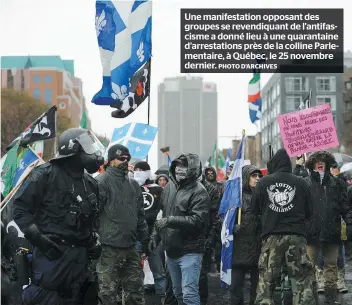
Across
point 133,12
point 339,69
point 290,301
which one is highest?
point 339,69

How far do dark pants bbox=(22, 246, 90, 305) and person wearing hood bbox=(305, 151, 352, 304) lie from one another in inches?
200

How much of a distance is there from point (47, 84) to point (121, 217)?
128 metres

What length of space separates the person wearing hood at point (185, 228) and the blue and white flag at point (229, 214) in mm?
803

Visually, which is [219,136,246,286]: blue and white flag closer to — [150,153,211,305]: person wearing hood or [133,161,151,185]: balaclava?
[150,153,211,305]: person wearing hood

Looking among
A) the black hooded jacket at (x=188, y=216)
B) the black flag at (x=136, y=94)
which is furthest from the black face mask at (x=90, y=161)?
the black flag at (x=136, y=94)

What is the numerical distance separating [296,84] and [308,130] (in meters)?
113

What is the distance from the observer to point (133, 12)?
12625mm

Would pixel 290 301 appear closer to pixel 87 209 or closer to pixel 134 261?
pixel 134 261

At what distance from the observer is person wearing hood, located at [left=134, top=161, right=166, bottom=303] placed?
434 inches

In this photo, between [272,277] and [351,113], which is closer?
[272,277]

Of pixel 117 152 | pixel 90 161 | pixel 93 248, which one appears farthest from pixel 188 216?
pixel 90 161

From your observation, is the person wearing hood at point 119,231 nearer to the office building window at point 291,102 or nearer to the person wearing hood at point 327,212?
the person wearing hood at point 327,212

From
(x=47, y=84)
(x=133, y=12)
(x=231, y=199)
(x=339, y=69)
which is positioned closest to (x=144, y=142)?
(x=133, y=12)

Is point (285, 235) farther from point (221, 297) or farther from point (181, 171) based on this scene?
point (221, 297)
